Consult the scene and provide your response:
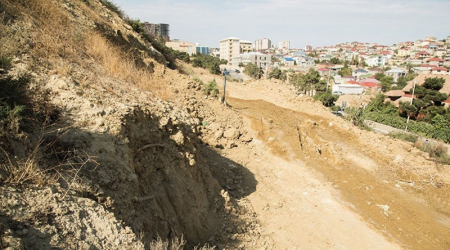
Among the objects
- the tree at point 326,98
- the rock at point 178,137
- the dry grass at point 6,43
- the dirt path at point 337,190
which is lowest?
the dirt path at point 337,190

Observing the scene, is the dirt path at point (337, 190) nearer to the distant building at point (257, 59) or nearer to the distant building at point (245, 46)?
the distant building at point (257, 59)

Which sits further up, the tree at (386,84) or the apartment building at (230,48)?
the apartment building at (230,48)

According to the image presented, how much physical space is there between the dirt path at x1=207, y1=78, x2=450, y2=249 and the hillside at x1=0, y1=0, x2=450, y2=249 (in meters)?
0.05

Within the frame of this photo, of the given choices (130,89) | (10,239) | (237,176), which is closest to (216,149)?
(237,176)

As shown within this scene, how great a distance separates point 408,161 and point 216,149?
8198mm

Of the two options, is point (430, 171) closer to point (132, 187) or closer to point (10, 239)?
point (132, 187)

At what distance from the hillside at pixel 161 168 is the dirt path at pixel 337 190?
0.05 metres

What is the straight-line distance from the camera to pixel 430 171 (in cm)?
1062

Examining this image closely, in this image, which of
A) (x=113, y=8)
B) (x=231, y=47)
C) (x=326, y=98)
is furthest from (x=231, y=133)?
(x=231, y=47)

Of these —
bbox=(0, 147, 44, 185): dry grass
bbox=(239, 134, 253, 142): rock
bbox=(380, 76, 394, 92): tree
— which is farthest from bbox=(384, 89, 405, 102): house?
bbox=(0, 147, 44, 185): dry grass

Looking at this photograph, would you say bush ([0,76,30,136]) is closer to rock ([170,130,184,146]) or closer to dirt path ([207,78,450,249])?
rock ([170,130,184,146])

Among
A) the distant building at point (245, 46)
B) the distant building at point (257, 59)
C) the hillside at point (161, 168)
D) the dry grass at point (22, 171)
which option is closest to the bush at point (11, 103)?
the hillside at point (161, 168)

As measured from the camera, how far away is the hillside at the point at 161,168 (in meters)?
2.71

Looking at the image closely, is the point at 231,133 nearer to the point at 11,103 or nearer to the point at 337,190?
the point at 337,190
